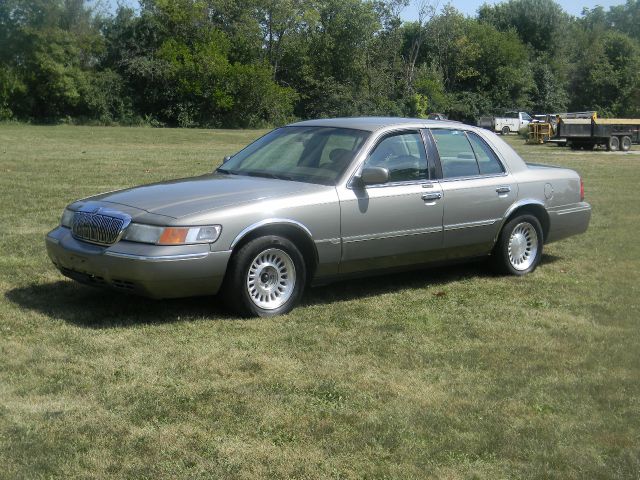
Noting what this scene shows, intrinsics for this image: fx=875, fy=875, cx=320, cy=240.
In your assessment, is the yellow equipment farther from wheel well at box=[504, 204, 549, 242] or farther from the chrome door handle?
the chrome door handle

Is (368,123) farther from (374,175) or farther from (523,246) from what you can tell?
(523,246)

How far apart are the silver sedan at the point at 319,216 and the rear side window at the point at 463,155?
13mm

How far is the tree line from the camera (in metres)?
55.9

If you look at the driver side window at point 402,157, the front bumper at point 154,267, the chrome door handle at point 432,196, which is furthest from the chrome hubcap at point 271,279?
the chrome door handle at point 432,196

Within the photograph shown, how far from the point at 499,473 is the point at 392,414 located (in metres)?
0.82

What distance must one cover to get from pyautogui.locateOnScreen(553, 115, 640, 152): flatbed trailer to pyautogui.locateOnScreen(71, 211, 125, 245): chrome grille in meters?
29.2

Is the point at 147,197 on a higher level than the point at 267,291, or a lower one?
higher

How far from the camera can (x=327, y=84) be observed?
65562mm

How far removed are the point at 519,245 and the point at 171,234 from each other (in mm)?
3831

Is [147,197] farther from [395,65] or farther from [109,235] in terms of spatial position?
[395,65]

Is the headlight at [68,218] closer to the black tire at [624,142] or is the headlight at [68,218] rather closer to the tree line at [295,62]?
the black tire at [624,142]

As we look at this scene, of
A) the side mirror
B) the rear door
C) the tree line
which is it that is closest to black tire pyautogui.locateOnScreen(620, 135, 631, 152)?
the tree line

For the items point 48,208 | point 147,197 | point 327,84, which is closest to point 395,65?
point 327,84

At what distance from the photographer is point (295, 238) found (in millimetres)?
6844
